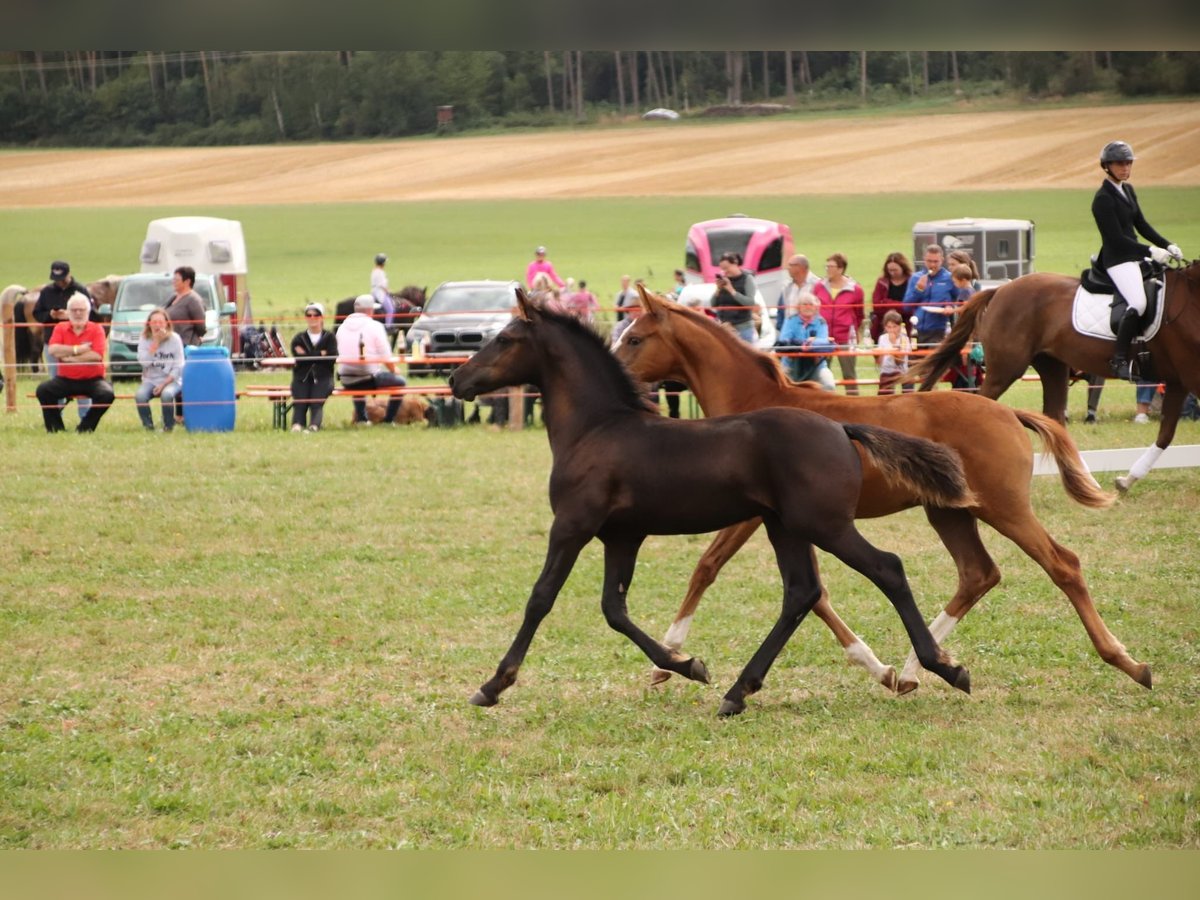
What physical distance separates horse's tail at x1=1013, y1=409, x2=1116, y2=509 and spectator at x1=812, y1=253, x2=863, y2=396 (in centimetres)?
930

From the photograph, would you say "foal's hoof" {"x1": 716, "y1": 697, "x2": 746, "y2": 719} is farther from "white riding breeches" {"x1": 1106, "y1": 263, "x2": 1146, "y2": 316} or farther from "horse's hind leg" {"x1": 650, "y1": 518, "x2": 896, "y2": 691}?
"white riding breeches" {"x1": 1106, "y1": 263, "x2": 1146, "y2": 316}

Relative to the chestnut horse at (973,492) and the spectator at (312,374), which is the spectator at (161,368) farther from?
the chestnut horse at (973,492)

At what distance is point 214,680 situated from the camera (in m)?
6.52

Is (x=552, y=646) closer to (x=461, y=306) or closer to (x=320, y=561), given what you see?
(x=320, y=561)

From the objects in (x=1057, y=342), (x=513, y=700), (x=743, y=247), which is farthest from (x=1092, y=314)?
(x=743, y=247)

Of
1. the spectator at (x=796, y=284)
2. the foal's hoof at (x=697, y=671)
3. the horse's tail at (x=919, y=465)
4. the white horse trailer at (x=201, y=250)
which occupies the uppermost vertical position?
the white horse trailer at (x=201, y=250)

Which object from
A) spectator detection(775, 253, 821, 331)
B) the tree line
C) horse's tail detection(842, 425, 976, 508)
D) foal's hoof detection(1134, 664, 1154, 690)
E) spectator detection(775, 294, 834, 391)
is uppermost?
the tree line

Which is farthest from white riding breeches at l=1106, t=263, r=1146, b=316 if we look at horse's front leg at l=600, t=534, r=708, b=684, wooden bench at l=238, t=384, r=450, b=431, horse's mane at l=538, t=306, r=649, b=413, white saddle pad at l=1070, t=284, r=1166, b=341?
wooden bench at l=238, t=384, r=450, b=431

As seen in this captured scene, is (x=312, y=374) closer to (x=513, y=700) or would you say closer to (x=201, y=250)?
(x=513, y=700)

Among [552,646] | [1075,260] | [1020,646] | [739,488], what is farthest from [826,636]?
[1075,260]

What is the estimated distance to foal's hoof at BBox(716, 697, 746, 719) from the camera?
5762mm


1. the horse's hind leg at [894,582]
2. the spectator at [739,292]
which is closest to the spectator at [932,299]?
Answer: the spectator at [739,292]

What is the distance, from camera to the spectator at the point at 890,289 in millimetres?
17172

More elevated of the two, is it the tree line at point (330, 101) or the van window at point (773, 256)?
the tree line at point (330, 101)
